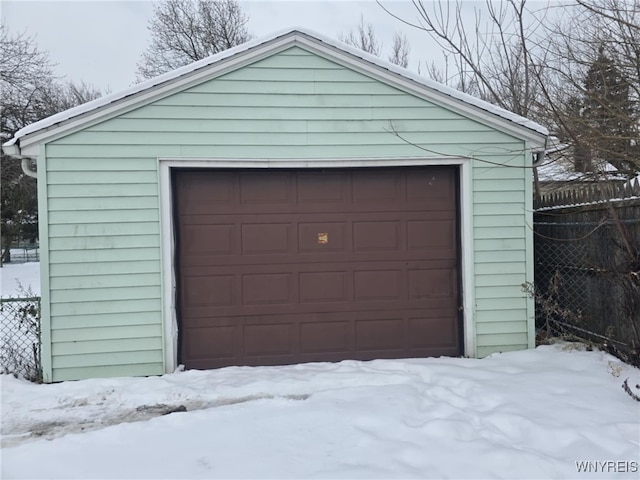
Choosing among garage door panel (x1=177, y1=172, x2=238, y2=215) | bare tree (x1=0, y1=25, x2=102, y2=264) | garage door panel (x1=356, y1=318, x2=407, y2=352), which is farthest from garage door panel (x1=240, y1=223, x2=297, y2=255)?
bare tree (x1=0, y1=25, x2=102, y2=264)

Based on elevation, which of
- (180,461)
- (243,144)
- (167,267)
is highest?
(243,144)

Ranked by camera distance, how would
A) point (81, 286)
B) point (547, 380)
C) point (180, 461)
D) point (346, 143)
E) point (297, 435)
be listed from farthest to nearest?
point (346, 143), point (81, 286), point (547, 380), point (297, 435), point (180, 461)

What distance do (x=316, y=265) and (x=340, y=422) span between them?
2.00 meters

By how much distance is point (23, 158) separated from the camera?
4641 mm

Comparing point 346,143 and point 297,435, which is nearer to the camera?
point 297,435

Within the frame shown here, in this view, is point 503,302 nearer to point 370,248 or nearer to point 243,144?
point 370,248

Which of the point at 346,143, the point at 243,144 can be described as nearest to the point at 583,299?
the point at 346,143

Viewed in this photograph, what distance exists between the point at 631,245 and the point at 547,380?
1.58 metres

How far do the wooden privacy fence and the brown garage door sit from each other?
1352mm

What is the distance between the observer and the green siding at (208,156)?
464cm

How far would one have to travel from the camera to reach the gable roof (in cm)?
453

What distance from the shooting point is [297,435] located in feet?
10.8

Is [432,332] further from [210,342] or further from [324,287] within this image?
[210,342]

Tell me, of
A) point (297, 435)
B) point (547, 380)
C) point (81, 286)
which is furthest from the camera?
point (81, 286)
